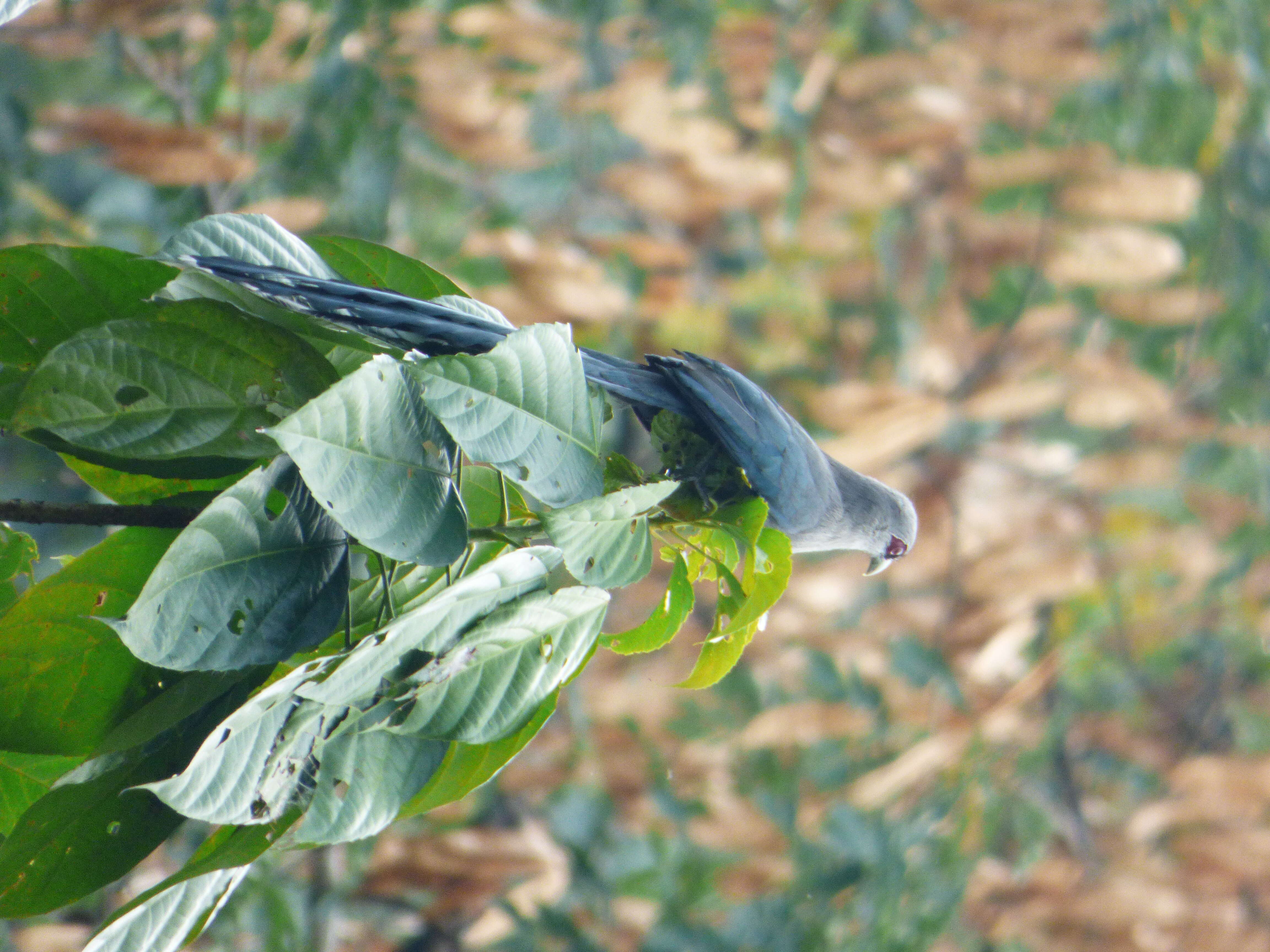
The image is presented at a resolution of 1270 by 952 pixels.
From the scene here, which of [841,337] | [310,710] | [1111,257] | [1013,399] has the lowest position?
[841,337]

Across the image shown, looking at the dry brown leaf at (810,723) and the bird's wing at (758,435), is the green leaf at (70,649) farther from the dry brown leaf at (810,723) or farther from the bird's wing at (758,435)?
the dry brown leaf at (810,723)

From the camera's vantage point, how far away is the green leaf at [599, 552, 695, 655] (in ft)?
1.18

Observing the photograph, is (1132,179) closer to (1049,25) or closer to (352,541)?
A: (1049,25)

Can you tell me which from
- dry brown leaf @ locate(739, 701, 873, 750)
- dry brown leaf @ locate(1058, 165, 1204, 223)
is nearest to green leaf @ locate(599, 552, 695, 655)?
dry brown leaf @ locate(739, 701, 873, 750)

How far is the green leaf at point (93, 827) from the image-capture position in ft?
0.96

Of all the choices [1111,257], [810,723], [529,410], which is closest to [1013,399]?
[1111,257]

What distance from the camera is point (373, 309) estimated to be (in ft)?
0.99

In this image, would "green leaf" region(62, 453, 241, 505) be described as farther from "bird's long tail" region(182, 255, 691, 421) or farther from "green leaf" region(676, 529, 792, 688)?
"green leaf" region(676, 529, 792, 688)

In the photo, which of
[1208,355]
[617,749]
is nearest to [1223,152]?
[1208,355]

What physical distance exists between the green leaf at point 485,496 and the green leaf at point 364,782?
0.09 m

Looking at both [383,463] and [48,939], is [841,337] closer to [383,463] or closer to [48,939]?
[48,939]

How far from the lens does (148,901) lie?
282 millimetres

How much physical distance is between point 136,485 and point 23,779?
12cm

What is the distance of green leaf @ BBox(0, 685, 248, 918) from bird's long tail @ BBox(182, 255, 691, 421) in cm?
12
